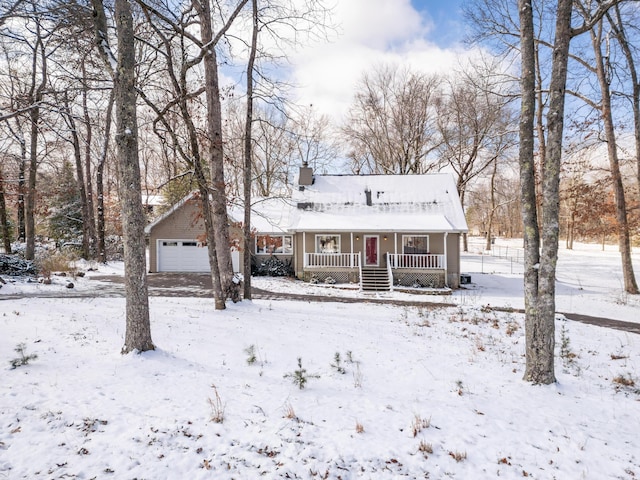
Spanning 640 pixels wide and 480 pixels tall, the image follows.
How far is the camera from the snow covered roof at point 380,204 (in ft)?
55.1

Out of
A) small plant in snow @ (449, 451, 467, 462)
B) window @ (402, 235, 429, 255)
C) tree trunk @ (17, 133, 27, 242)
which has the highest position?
tree trunk @ (17, 133, 27, 242)

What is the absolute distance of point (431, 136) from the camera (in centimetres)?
2852

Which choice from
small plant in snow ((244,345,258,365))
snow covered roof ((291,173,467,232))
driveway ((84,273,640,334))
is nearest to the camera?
small plant in snow ((244,345,258,365))

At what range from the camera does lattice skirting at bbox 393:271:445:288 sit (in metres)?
16.2

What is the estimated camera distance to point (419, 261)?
16.6 meters

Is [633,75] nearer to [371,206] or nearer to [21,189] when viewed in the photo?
[371,206]

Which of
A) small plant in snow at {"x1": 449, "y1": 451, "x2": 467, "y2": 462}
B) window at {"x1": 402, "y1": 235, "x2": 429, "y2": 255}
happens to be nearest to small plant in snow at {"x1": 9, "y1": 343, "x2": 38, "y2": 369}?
small plant in snow at {"x1": 449, "y1": 451, "x2": 467, "y2": 462}

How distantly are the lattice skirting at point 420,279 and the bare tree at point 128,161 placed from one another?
13.2 m

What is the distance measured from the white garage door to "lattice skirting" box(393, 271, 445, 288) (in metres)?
10.2

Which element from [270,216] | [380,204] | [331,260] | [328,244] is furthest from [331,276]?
[270,216]

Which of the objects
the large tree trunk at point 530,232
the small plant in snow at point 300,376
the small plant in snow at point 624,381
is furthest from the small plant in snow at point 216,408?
the small plant in snow at point 624,381

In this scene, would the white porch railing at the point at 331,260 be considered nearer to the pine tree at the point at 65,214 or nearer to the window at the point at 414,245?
the window at the point at 414,245

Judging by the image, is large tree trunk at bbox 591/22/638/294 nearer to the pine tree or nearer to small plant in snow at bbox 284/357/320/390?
small plant in snow at bbox 284/357/320/390

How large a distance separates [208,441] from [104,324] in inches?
184
